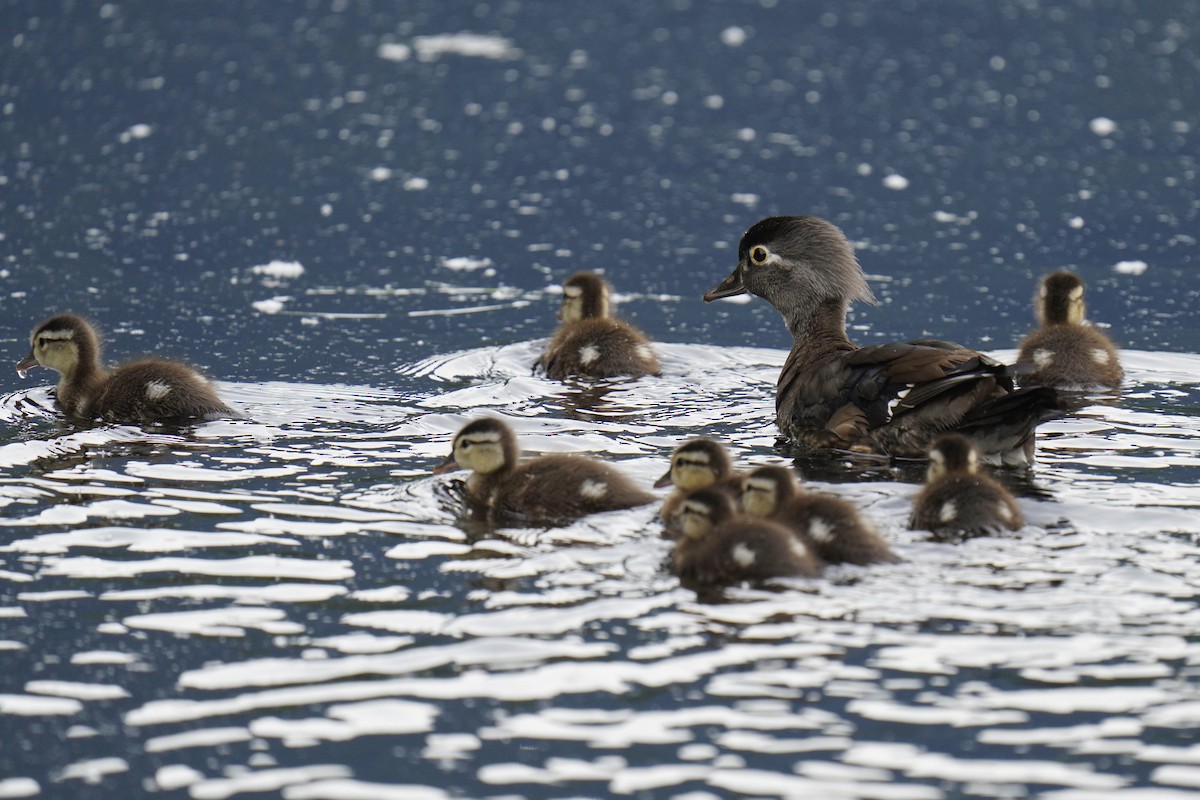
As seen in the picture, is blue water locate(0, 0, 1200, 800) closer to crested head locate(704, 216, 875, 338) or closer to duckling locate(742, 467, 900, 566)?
duckling locate(742, 467, 900, 566)

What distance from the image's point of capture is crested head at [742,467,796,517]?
646 cm

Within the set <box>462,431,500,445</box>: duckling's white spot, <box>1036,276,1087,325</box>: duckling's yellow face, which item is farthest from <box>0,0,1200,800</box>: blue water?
<box>1036,276,1087,325</box>: duckling's yellow face

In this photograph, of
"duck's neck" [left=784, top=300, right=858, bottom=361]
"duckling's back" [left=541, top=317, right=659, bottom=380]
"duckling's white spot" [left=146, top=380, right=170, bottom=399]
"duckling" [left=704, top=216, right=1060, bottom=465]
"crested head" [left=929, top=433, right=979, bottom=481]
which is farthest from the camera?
"duckling's back" [left=541, top=317, right=659, bottom=380]

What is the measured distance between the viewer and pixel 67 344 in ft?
30.0

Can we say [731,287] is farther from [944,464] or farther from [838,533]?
[838,533]

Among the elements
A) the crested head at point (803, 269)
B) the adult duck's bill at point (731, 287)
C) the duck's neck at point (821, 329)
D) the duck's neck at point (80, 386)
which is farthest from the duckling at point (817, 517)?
the duck's neck at point (80, 386)

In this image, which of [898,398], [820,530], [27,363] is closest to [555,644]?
[820,530]

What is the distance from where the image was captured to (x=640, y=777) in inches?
181

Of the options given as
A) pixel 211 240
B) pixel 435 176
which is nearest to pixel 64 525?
pixel 211 240

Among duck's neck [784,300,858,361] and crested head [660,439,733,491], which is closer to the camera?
crested head [660,439,733,491]

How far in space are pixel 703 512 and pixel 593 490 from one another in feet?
2.82

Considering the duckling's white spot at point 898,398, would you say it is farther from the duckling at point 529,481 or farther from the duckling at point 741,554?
the duckling at point 741,554

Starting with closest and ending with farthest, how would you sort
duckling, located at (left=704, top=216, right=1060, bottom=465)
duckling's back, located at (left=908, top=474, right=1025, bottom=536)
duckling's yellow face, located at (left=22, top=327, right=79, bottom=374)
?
1. duckling's back, located at (left=908, top=474, right=1025, bottom=536)
2. duckling, located at (left=704, top=216, right=1060, bottom=465)
3. duckling's yellow face, located at (left=22, top=327, right=79, bottom=374)

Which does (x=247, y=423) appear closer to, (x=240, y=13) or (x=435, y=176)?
(x=435, y=176)
